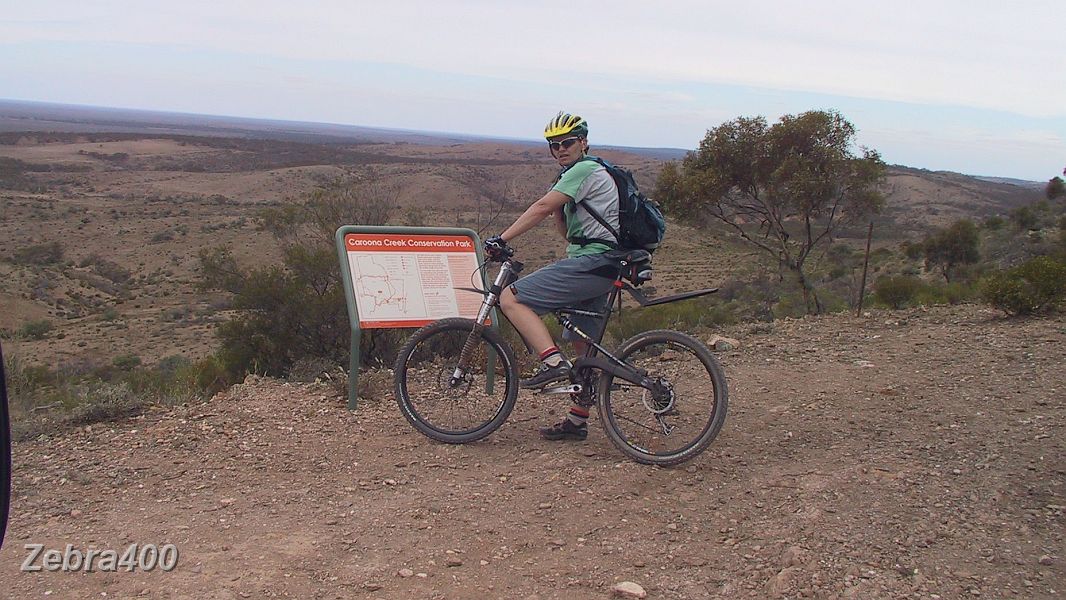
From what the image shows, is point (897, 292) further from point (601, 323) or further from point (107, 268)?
point (107, 268)

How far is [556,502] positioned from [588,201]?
157cm

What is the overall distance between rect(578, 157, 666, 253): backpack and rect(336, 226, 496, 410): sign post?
1166mm

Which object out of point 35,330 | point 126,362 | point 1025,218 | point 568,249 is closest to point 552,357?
point 568,249

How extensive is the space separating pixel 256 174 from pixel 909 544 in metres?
76.7

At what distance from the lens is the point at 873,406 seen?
562 cm

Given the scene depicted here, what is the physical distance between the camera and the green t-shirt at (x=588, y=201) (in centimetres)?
435

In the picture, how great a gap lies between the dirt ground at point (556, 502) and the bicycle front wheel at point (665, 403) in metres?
0.15

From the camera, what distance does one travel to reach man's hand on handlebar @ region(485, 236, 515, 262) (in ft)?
14.7

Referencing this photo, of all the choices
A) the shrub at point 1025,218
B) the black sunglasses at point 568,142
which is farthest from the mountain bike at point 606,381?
the shrub at point 1025,218

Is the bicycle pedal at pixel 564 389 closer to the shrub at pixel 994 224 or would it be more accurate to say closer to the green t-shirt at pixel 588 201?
the green t-shirt at pixel 588 201

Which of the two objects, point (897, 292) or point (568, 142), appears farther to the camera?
point (897, 292)

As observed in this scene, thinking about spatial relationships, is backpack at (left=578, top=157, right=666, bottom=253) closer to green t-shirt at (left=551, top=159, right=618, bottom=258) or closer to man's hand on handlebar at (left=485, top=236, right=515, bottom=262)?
green t-shirt at (left=551, top=159, right=618, bottom=258)

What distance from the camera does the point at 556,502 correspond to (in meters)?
4.03

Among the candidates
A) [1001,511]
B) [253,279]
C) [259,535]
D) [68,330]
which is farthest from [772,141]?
[68,330]
